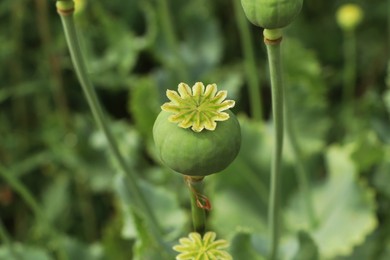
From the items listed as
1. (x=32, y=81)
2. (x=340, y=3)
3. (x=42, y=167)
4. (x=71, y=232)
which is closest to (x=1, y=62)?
(x=32, y=81)

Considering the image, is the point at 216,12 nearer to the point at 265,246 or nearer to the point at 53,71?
the point at 53,71

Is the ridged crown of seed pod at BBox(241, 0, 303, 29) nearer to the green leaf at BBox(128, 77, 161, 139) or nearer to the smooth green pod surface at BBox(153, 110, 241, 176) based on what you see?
the smooth green pod surface at BBox(153, 110, 241, 176)

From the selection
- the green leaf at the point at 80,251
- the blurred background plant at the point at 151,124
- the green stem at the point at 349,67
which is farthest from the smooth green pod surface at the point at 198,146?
the green stem at the point at 349,67

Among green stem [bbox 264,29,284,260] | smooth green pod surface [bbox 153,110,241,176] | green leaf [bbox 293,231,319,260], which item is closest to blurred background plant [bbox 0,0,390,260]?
green leaf [bbox 293,231,319,260]

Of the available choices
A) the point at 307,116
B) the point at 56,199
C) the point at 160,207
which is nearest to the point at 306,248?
the point at 160,207

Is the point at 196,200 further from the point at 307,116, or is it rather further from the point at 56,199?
the point at 56,199

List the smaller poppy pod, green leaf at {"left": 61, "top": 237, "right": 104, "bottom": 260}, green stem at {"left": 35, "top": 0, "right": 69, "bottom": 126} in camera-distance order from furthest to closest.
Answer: green stem at {"left": 35, "top": 0, "right": 69, "bottom": 126} < green leaf at {"left": 61, "top": 237, "right": 104, "bottom": 260} < the smaller poppy pod
